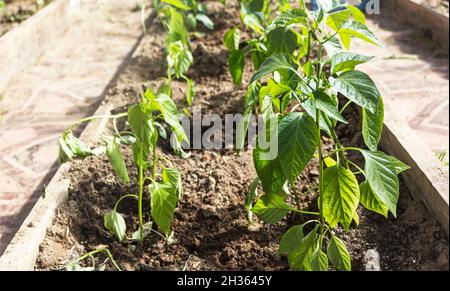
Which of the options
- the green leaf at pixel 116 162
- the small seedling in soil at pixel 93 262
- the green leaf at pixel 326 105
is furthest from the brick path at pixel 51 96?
the green leaf at pixel 326 105

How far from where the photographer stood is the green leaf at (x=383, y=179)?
1985 mm

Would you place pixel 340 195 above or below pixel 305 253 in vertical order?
above

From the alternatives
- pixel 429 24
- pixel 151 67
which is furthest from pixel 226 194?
pixel 429 24

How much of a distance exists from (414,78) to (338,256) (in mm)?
2315

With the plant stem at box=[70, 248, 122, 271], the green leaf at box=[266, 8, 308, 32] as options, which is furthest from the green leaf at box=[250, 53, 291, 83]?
the plant stem at box=[70, 248, 122, 271]

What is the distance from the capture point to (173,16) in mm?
3756

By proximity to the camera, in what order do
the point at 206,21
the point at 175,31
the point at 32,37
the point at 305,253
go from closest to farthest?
the point at 305,253 < the point at 175,31 < the point at 206,21 < the point at 32,37

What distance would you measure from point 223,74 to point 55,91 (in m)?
1.17

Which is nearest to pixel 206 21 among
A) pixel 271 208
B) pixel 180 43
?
pixel 180 43

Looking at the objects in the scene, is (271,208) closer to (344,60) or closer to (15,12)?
(344,60)

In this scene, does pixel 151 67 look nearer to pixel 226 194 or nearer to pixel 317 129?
pixel 226 194

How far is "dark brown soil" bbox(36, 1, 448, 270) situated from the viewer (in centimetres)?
241

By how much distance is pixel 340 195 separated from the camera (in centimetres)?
209

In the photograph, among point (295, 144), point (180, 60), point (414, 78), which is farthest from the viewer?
point (414, 78)
